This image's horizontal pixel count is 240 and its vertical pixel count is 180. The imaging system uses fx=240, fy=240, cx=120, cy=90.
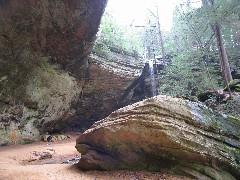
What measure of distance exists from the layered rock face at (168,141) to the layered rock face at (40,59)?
6475 millimetres

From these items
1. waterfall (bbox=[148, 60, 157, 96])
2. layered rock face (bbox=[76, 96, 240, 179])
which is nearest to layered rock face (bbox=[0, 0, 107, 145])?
waterfall (bbox=[148, 60, 157, 96])

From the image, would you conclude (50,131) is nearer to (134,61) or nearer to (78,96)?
(78,96)

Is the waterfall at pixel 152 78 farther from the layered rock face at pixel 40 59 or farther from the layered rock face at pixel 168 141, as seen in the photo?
the layered rock face at pixel 168 141

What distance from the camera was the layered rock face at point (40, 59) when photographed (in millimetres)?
10969

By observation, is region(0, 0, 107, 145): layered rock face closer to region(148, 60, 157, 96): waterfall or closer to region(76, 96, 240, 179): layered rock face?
region(148, 60, 157, 96): waterfall

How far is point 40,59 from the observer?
13.1 meters

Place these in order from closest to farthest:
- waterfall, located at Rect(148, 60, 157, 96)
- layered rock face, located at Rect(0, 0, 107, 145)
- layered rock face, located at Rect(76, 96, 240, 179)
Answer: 1. layered rock face, located at Rect(76, 96, 240, 179)
2. layered rock face, located at Rect(0, 0, 107, 145)
3. waterfall, located at Rect(148, 60, 157, 96)

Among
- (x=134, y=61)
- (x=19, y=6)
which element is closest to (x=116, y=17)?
(x=134, y=61)

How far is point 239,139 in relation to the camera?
266 inches

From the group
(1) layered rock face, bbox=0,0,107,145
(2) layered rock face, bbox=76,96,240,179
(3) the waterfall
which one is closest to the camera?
(2) layered rock face, bbox=76,96,240,179

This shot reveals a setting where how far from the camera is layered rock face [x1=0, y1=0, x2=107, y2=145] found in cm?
1097

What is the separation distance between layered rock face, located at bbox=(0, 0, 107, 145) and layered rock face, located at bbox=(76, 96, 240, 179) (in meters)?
6.48

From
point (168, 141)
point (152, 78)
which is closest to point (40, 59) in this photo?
point (168, 141)

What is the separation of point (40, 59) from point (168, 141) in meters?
9.49
